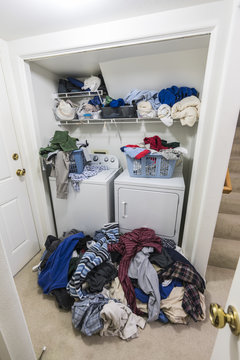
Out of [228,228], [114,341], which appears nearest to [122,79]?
[228,228]

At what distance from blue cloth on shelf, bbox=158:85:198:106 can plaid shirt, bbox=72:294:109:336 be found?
Answer: 6.60ft

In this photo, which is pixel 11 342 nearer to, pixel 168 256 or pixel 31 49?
pixel 168 256

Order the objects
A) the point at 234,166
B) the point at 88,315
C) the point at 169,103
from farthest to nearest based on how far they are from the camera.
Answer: the point at 234,166
the point at 169,103
the point at 88,315

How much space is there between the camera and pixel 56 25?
4.23 ft

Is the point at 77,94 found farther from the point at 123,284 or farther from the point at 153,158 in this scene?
the point at 123,284

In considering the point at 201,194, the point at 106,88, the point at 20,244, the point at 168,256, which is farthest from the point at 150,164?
the point at 20,244

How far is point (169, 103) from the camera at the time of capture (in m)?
1.76

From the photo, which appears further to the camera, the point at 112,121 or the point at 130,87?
the point at 112,121

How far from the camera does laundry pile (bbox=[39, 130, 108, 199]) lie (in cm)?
174

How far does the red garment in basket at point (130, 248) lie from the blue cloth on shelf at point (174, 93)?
55.6 inches

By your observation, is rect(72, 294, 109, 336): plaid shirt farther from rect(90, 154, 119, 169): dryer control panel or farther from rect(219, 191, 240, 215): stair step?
rect(219, 191, 240, 215): stair step

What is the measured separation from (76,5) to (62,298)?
2.23 metres

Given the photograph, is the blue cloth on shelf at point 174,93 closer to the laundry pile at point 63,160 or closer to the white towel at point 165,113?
the white towel at point 165,113

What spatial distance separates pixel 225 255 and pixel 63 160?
2.09 metres
